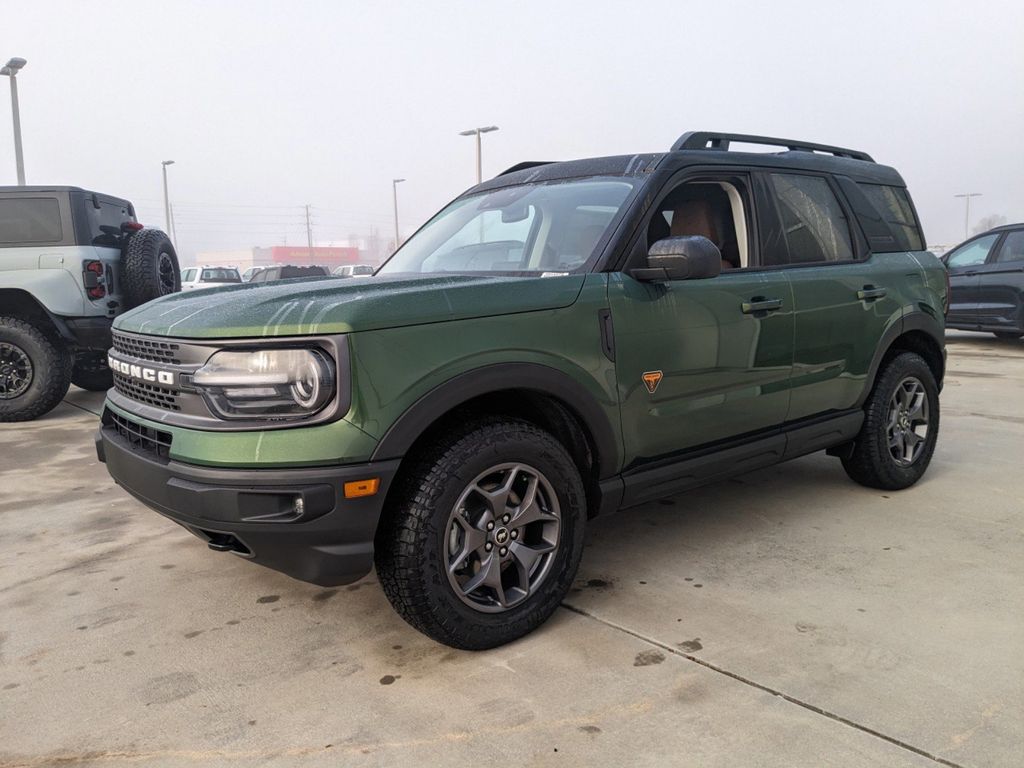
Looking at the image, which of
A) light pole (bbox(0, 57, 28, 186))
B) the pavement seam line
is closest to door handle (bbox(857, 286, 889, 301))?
the pavement seam line

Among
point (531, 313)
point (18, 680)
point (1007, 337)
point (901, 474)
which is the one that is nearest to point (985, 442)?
point (901, 474)

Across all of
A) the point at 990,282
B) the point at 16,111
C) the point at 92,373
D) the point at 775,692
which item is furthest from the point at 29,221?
the point at 16,111

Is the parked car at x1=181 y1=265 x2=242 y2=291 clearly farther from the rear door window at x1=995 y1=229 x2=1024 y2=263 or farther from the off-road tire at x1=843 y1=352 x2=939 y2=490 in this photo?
the off-road tire at x1=843 y1=352 x2=939 y2=490

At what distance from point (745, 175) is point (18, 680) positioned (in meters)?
3.49

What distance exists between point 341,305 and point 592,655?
1414 millimetres

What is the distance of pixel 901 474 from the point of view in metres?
4.48

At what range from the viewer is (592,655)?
8.96 ft

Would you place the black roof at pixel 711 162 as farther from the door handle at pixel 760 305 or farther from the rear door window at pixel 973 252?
the rear door window at pixel 973 252

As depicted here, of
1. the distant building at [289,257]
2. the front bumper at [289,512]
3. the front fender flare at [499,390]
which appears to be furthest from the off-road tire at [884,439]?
the distant building at [289,257]

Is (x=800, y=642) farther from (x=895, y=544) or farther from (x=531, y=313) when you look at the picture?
(x=531, y=313)

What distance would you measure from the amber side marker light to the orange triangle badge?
119 cm

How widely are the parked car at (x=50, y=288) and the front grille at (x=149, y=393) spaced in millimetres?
4617

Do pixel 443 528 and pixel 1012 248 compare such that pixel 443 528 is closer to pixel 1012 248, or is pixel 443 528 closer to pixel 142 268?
pixel 142 268

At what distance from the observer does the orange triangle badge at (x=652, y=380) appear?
315 cm
